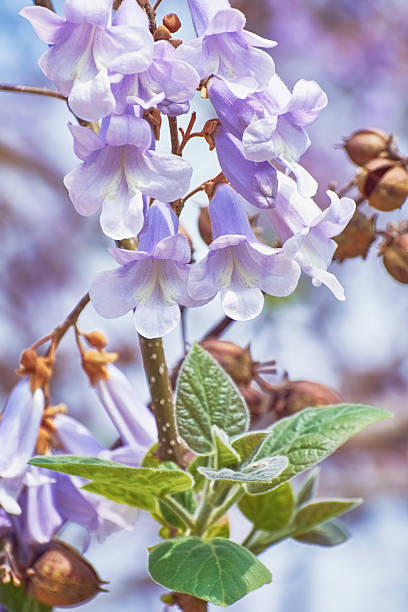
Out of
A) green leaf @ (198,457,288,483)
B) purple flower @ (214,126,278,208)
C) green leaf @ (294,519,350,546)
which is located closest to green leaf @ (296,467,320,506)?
green leaf @ (294,519,350,546)

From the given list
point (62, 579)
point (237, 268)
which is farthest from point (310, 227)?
point (62, 579)

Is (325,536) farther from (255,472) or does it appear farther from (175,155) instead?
(175,155)

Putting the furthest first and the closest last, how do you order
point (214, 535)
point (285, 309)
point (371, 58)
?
point (371, 58), point (285, 309), point (214, 535)

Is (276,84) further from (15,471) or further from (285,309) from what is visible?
(285,309)

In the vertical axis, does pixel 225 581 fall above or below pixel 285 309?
above

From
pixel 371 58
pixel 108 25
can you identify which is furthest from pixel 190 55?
pixel 371 58

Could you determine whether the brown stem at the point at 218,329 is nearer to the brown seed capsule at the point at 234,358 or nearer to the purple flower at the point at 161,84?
the brown seed capsule at the point at 234,358
